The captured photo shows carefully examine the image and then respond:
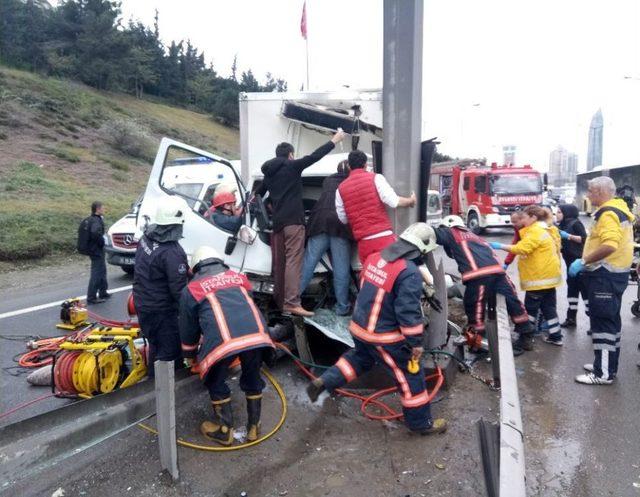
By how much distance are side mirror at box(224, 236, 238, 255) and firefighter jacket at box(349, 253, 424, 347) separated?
179 cm

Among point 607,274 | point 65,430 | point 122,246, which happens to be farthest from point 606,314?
point 122,246

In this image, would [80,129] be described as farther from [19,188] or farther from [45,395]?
[45,395]

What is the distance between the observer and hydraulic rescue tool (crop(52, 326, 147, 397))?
167 inches

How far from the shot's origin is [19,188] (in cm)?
1702

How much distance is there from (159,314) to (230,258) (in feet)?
4.10

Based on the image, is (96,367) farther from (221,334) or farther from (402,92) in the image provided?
(402,92)

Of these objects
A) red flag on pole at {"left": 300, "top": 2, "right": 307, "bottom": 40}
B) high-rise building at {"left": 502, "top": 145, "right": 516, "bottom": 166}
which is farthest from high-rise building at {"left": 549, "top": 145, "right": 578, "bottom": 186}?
red flag on pole at {"left": 300, "top": 2, "right": 307, "bottom": 40}

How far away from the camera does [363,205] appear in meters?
4.88

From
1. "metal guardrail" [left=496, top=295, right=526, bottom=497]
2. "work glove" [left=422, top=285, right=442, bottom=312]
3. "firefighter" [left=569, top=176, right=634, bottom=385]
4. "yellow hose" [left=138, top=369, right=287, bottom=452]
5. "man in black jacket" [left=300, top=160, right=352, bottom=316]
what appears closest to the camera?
"metal guardrail" [left=496, top=295, right=526, bottom=497]

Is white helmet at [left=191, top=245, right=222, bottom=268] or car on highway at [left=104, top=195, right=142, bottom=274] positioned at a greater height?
white helmet at [left=191, top=245, right=222, bottom=268]

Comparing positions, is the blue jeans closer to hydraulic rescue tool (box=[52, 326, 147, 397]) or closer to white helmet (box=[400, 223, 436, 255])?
white helmet (box=[400, 223, 436, 255])

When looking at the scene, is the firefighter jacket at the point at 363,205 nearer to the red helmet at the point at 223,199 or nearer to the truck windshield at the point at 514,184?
the red helmet at the point at 223,199

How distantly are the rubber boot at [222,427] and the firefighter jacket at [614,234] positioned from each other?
3.46m

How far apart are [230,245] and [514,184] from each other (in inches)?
607
